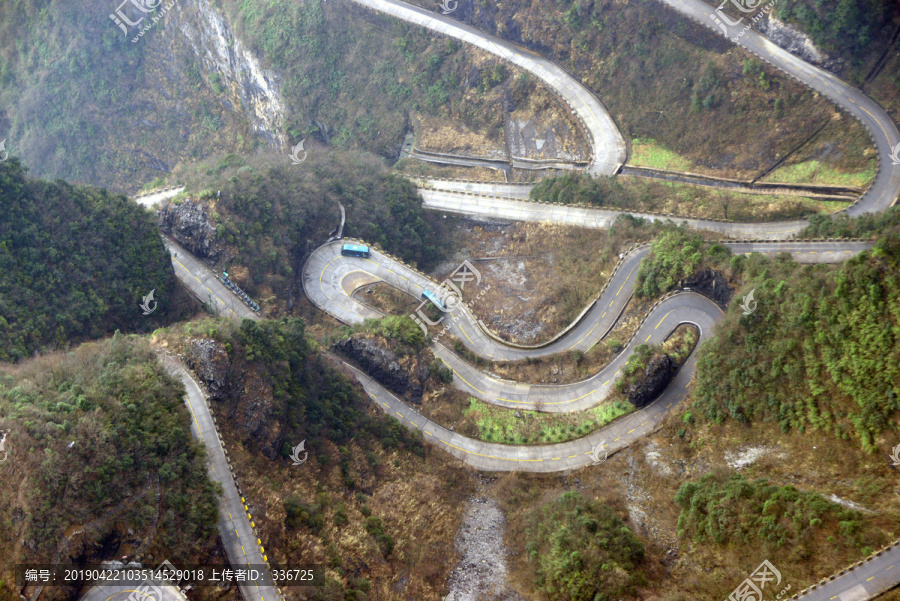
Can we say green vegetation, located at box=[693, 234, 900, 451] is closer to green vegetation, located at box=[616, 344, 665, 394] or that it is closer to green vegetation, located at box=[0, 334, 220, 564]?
green vegetation, located at box=[616, 344, 665, 394]

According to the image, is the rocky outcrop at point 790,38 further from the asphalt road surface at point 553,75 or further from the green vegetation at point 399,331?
the green vegetation at point 399,331

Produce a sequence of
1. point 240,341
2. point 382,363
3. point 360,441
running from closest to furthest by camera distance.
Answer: point 240,341, point 360,441, point 382,363

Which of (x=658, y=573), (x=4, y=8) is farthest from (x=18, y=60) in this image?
(x=658, y=573)

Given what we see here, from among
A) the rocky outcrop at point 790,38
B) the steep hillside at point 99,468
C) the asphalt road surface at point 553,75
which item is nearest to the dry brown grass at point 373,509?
the steep hillside at point 99,468

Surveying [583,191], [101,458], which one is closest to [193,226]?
[101,458]

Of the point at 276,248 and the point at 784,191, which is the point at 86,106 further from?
the point at 784,191

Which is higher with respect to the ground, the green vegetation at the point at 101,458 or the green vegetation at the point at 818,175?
the green vegetation at the point at 818,175
